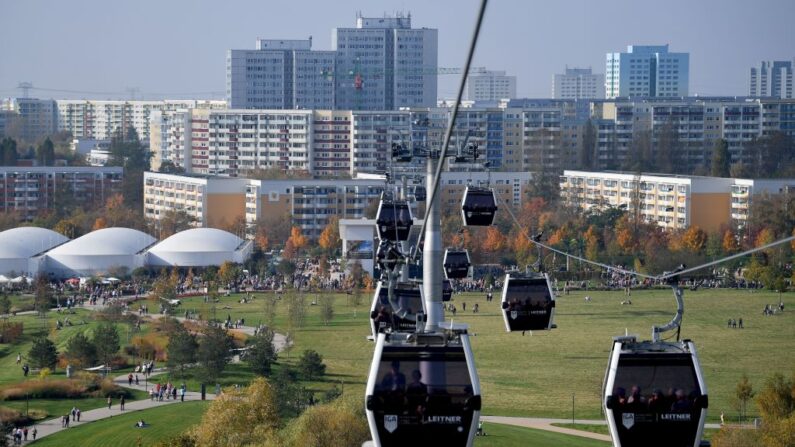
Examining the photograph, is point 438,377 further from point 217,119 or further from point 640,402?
point 217,119

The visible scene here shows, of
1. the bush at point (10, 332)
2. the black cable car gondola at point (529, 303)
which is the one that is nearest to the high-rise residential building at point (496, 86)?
the bush at point (10, 332)

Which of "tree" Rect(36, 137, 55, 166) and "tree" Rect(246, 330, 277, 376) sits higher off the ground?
"tree" Rect(36, 137, 55, 166)

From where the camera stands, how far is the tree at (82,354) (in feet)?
85.2

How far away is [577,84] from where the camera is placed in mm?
138500

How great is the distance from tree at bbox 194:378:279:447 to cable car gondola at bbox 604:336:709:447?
341 inches

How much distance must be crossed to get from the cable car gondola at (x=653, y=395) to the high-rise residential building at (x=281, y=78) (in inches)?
3008

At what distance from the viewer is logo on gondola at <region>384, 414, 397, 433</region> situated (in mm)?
7644

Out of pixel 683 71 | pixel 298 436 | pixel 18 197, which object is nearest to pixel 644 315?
pixel 298 436

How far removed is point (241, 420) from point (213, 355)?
736cm

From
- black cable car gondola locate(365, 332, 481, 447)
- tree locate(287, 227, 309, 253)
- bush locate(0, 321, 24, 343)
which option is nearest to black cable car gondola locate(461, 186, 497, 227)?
black cable car gondola locate(365, 332, 481, 447)

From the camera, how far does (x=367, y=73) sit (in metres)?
86.2

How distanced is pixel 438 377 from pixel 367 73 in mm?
79081

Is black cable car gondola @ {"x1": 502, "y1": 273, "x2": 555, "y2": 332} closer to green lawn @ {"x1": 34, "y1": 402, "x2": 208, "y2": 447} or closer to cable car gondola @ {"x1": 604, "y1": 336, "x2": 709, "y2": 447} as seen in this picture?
cable car gondola @ {"x1": 604, "y1": 336, "x2": 709, "y2": 447}

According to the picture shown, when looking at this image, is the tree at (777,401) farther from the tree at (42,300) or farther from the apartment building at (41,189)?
the apartment building at (41,189)
